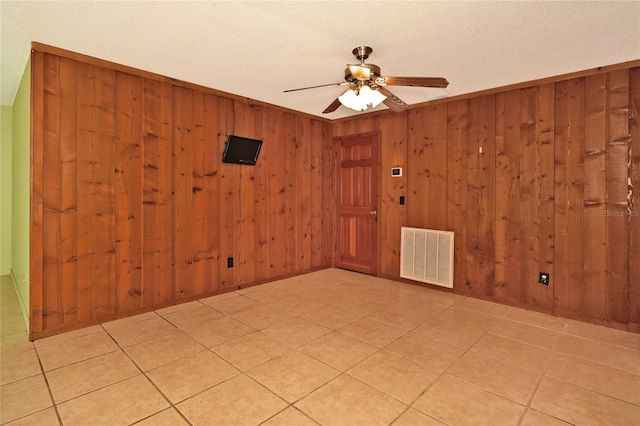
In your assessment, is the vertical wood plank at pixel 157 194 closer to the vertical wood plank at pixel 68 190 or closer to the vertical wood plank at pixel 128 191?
the vertical wood plank at pixel 128 191

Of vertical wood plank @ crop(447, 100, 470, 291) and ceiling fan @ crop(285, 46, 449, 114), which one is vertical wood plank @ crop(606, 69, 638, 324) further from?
ceiling fan @ crop(285, 46, 449, 114)

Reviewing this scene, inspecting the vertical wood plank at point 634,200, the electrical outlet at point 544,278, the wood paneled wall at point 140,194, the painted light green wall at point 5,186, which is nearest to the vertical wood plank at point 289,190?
the wood paneled wall at point 140,194

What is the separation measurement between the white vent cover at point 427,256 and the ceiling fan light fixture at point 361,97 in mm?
2040

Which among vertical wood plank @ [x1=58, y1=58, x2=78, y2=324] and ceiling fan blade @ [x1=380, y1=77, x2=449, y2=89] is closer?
ceiling fan blade @ [x1=380, y1=77, x2=449, y2=89]

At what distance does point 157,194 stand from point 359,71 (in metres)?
2.37

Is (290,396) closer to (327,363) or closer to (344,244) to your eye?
(327,363)

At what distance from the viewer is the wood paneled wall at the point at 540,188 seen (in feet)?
9.84

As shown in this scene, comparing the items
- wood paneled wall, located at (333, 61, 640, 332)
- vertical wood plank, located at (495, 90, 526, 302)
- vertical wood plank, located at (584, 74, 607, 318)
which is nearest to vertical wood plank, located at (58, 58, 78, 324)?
wood paneled wall, located at (333, 61, 640, 332)

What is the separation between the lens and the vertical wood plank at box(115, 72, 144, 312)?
10.2 feet

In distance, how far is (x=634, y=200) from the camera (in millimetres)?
2941

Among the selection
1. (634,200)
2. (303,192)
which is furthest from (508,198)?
(303,192)

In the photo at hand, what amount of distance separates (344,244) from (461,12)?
367cm

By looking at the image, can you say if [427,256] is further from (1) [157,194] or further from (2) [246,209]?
(1) [157,194]

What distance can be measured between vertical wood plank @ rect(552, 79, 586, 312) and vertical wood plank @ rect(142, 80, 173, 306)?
407cm
